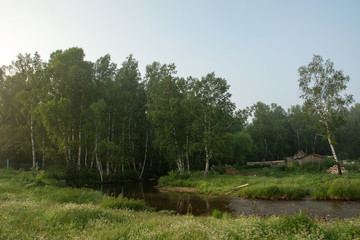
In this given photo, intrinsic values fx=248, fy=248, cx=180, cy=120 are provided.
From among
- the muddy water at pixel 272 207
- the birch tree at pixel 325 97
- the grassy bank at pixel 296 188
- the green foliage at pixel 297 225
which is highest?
the birch tree at pixel 325 97

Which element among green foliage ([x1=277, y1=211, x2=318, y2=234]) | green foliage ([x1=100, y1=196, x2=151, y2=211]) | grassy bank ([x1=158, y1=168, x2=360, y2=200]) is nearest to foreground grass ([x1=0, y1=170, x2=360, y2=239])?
green foliage ([x1=277, y1=211, x2=318, y2=234])

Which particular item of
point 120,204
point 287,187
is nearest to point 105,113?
point 120,204

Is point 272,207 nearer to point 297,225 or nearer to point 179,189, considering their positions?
point 297,225

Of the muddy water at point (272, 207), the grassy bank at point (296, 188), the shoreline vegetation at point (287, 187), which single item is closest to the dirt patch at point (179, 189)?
the shoreline vegetation at point (287, 187)

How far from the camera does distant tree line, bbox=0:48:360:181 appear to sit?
112 feet

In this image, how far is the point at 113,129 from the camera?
42.3m

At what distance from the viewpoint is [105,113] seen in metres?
41.2

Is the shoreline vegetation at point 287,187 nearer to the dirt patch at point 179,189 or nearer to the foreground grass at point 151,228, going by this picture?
the dirt patch at point 179,189

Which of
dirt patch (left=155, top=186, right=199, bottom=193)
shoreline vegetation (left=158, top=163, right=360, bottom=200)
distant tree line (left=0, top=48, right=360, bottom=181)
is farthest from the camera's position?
distant tree line (left=0, top=48, right=360, bottom=181)

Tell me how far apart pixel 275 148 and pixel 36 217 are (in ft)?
243

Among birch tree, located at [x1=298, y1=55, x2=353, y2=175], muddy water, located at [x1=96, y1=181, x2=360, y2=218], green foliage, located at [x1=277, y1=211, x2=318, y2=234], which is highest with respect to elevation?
birch tree, located at [x1=298, y1=55, x2=353, y2=175]

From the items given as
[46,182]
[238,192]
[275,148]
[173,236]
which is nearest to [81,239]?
[173,236]

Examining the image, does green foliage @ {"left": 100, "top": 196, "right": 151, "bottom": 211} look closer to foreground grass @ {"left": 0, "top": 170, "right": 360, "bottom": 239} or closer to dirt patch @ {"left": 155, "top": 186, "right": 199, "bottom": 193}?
foreground grass @ {"left": 0, "top": 170, "right": 360, "bottom": 239}

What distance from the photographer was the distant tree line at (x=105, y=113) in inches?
1348
